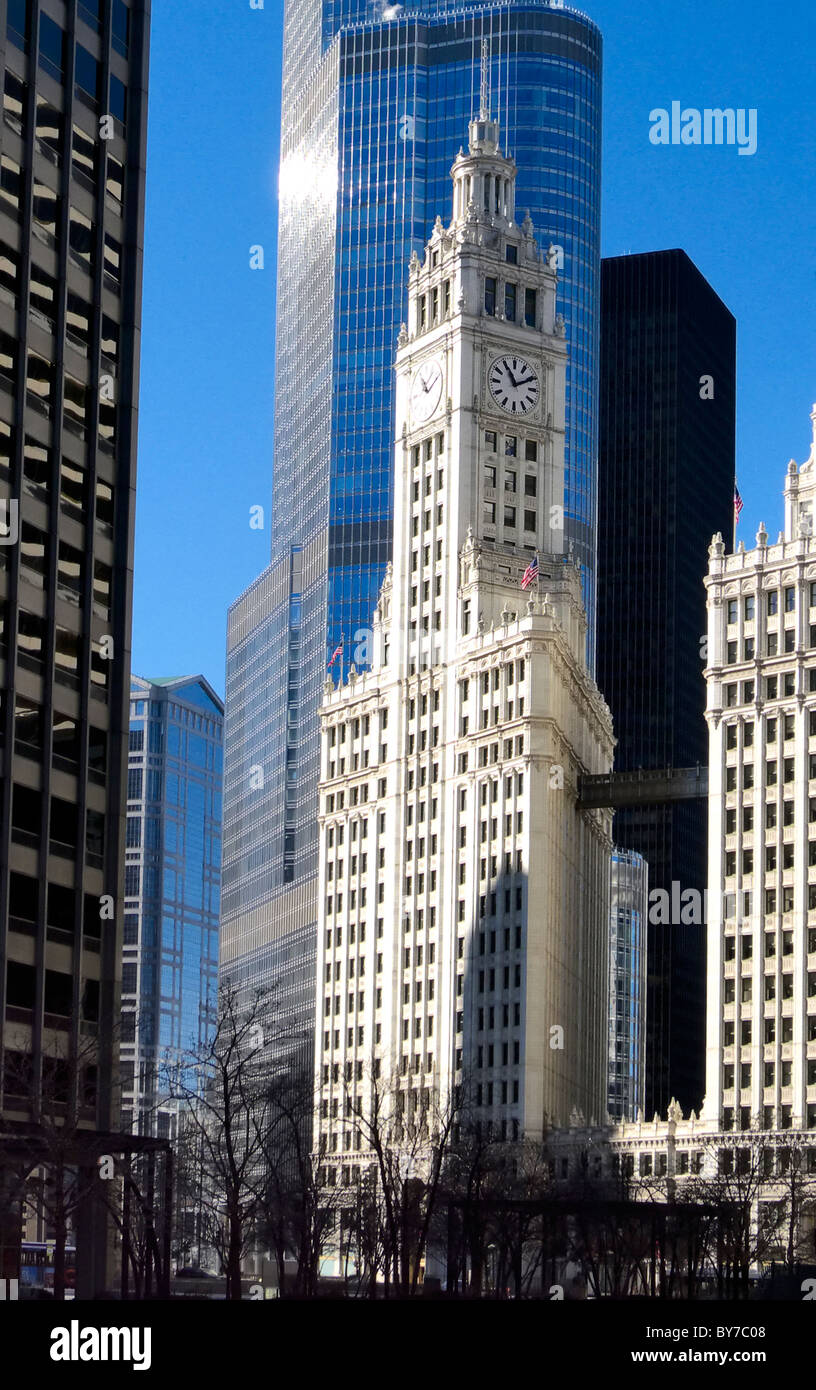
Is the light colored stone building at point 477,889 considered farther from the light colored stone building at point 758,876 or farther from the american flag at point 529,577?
the light colored stone building at point 758,876

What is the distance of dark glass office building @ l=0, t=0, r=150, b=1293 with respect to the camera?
308ft

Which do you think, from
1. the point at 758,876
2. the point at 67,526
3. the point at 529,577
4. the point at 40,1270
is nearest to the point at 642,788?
the point at 758,876

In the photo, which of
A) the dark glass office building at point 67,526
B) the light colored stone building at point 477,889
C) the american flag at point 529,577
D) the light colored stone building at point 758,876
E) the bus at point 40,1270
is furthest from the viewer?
the american flag at point 529,577

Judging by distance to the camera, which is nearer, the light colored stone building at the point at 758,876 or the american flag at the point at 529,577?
the light colored stone building at the point at 758,876

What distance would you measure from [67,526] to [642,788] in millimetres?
96896

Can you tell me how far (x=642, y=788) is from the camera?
18975 cm

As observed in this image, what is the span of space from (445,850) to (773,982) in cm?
3219

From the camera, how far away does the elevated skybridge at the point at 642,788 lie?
184875 mm

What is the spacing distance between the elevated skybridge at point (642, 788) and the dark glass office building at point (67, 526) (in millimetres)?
88257

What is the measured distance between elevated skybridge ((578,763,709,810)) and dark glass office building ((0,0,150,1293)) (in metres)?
88.3

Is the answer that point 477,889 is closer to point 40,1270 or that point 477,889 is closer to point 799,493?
point 799,493

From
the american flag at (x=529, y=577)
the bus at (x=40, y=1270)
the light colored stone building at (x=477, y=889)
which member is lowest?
the bus at (x=40, y=1270)

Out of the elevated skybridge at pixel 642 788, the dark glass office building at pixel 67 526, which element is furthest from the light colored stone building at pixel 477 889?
the dark glass office building at pixel 67 526
